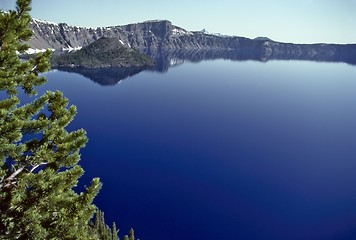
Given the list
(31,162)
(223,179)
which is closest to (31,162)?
(31,162)

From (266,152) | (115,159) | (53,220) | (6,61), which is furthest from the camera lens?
(266,152)

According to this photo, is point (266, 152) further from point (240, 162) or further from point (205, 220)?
point (205, 220)

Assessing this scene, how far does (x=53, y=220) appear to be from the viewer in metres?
13.7

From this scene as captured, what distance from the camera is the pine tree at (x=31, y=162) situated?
12.6 meters

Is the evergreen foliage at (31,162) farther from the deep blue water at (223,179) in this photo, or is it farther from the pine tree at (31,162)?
the deep blue water at (223,179)

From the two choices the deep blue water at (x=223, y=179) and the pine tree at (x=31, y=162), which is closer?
the pine tree at (x=31, y=162)

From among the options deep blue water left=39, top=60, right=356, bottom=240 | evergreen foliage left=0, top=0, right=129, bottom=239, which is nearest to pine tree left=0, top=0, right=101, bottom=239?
evergreen foliage left=0, top=0, right=129, bottom=239

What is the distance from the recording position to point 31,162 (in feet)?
44.8

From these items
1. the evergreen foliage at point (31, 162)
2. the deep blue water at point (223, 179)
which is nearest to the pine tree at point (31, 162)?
the evergreen foliage at point (31, 162)

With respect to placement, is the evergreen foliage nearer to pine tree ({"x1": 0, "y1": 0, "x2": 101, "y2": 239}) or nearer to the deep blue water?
pine tree ({"x1": 0, "y1": 0, "x2": 101, "y2": 239})

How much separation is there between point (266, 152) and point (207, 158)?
2785 cm

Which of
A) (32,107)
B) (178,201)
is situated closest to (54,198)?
(32,107)

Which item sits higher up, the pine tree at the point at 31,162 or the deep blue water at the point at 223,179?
the pine tree at the point at 31,162

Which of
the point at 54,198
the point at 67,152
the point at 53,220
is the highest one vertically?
the point at 67,152
